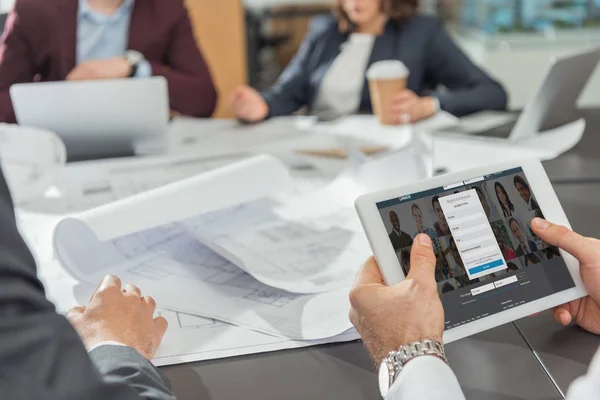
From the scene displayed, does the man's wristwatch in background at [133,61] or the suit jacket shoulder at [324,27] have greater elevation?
the man's wristwatch in background at [133,61]

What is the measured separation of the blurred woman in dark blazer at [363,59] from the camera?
222cm

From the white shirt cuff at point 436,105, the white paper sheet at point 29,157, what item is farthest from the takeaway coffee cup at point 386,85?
the white paper sheet at point 29,157

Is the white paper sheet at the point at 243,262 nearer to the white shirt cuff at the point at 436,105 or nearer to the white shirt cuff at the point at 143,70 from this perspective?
the white shirt cuff at the point at 436,105

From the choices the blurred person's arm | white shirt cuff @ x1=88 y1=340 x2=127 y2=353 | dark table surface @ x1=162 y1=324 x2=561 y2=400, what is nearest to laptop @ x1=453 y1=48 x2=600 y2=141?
dark table surface @ x1=162 y1=324 x2=561 y2=400

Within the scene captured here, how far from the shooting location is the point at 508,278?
0.80 m

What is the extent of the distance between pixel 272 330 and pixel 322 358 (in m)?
0.08

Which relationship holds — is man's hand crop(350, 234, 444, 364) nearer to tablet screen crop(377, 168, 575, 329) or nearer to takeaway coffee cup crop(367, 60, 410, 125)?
tablet screen crop(377, 168, 575, 329)

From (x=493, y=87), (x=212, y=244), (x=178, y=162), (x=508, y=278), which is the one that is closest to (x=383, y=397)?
(x=508, y=278)

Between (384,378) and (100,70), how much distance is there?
146 centimetres

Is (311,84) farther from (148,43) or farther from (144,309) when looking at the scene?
(144,309)

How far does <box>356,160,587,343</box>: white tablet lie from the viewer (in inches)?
30.0

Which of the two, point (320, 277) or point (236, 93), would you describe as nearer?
point (320, 277)

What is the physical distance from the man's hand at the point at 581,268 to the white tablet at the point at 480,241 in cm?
1

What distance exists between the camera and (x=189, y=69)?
2.23 m
